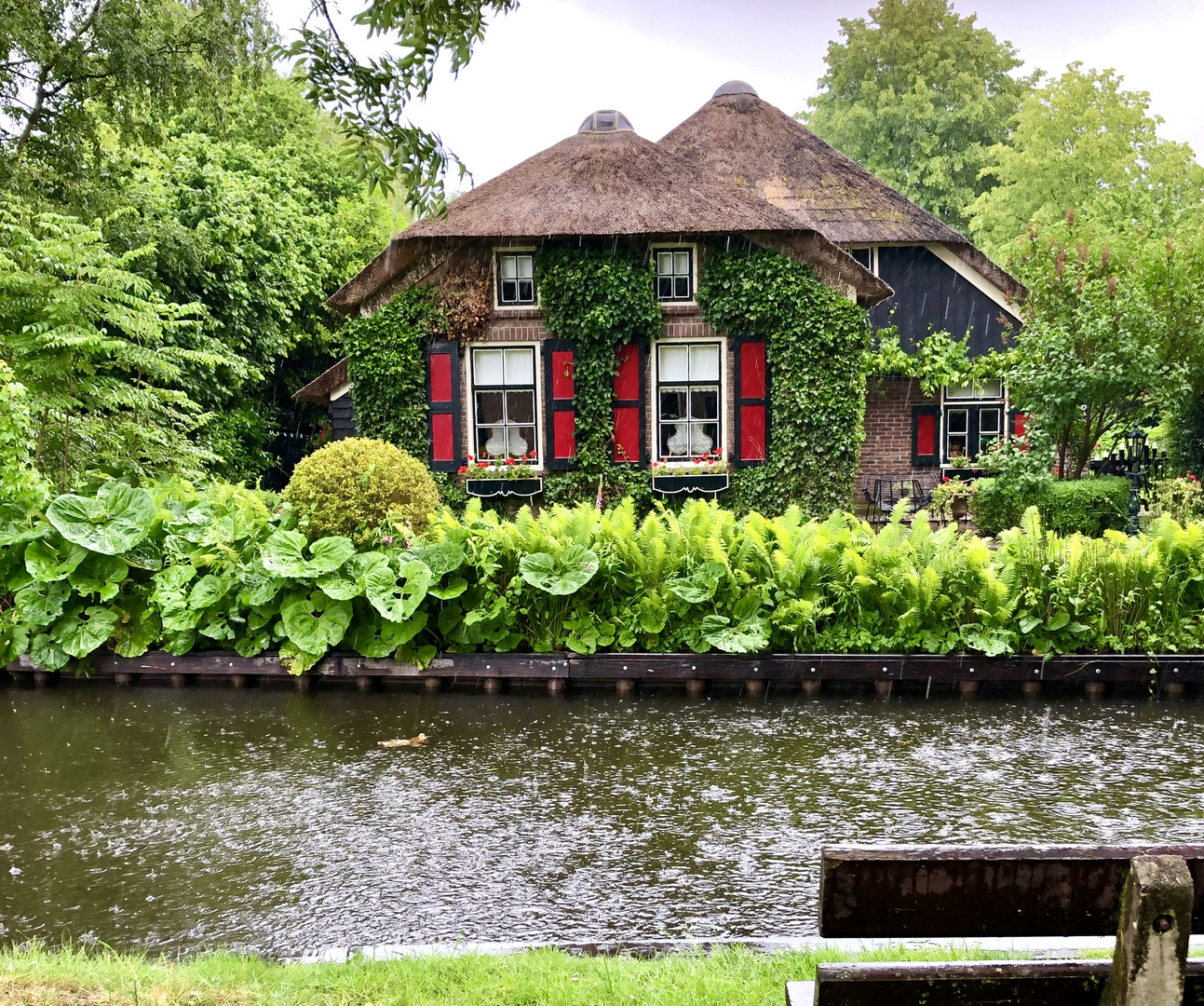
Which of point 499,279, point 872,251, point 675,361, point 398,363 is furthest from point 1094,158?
point 398,363

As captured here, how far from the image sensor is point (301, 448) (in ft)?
71.3

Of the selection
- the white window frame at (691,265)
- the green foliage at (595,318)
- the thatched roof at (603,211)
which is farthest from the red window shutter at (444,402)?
the white window frame at (691,265)

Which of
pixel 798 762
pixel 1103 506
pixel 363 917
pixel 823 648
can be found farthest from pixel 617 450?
pixel 363 917

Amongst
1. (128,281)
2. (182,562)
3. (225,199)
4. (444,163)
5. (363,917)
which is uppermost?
(225,199)

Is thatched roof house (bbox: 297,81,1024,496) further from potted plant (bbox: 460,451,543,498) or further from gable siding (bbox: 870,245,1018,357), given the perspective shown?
gable siding (bbox: 870,245,1018,357)

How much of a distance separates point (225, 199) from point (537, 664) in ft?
41.0

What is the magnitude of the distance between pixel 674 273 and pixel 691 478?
123 inches

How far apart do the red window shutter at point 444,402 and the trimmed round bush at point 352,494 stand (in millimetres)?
5471

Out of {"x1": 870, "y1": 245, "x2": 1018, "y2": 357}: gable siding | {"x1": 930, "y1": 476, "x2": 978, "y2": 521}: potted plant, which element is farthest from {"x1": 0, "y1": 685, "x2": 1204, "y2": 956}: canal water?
{"x1": 870, "y1": 245, "x2": 1018, "y2": 357}: gable siding

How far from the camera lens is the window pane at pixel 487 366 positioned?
1577cm

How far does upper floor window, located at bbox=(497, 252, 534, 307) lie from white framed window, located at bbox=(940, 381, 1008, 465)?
312 inches

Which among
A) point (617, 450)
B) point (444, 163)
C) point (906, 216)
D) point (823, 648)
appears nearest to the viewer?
point (444, 163)

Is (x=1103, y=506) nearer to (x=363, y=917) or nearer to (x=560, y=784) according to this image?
(x=560, y=784)

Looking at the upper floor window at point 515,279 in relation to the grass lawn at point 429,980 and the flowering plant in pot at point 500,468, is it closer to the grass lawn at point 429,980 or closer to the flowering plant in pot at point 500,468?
the flowering plant in pot at point 500,468
